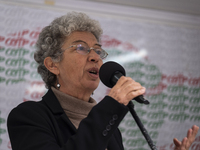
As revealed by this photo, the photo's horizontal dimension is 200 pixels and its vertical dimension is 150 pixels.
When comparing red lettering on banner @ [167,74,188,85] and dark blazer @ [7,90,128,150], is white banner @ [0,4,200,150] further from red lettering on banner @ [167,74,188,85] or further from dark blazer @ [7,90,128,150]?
dark blazer @ [7,90,128,150]

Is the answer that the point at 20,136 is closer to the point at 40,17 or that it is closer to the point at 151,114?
the point at 40,17

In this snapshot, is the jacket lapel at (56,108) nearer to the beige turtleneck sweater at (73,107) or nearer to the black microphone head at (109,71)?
the beige turtleneck sweater at (73,107)

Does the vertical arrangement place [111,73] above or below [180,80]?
below

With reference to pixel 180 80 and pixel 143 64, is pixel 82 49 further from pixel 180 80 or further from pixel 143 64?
pixel 180 80

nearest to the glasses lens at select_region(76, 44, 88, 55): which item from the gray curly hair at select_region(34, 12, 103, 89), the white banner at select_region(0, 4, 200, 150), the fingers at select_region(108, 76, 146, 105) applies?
the gray curly hair at select_region(34, 12, 103, 89)

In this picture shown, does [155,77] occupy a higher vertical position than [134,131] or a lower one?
higher

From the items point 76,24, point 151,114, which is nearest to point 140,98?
point 76,24

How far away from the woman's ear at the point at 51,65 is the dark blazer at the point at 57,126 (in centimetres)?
18

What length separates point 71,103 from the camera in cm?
133

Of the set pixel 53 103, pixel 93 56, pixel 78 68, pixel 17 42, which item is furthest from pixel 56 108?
pixel 17 42

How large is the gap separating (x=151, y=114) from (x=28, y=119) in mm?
2130

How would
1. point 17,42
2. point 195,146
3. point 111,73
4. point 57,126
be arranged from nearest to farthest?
point 111,73 → point 57,126 → point 17,42 → point 195,146

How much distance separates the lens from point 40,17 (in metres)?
2.55

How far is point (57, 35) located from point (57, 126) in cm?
60
